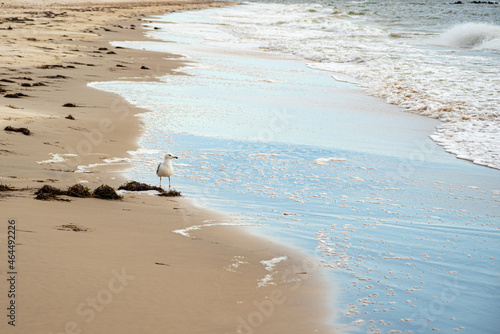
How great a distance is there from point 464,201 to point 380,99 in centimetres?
829

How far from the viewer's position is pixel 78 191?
5941 millimetres

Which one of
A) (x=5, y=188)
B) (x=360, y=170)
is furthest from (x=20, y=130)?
(x=360, y=170)

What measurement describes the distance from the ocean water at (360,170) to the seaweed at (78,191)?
114 centimetres

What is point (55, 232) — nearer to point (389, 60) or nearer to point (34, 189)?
point (34, 189)

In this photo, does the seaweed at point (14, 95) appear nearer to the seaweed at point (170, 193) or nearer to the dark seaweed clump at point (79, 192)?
the dark seaweed clump at point (79, 192)

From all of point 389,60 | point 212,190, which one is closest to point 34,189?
point 212,190

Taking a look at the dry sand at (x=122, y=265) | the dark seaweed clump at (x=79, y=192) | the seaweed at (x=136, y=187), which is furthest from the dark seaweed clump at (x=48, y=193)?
the seaweed at (x=136, y=187)

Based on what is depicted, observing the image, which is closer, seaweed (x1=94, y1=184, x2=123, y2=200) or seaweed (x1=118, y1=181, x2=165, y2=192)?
seaweed (x1=94, y1=184, x2=123, y2=200)

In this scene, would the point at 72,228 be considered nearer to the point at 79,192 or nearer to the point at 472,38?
the point at 79,192

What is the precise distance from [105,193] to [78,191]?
0.85ft

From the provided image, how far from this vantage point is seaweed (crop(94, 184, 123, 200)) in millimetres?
5969

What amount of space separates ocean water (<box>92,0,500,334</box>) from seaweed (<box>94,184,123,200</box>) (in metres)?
0.89

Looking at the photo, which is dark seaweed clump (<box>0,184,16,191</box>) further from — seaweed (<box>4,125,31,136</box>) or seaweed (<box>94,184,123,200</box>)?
seaweed (<box>4,125,31,136</box>)

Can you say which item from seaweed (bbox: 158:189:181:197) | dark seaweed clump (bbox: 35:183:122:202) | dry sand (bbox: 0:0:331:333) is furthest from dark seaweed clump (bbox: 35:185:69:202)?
seaweed (bbox: 158:189:181:197)
